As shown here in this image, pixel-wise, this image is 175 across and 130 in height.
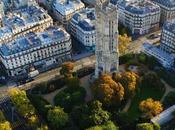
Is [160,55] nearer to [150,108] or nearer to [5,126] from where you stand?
[150,108]

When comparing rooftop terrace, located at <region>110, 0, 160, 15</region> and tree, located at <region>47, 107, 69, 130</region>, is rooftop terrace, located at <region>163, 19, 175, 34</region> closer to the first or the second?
rooftop terrace, located at <region>110, 0, 160, 15</region>

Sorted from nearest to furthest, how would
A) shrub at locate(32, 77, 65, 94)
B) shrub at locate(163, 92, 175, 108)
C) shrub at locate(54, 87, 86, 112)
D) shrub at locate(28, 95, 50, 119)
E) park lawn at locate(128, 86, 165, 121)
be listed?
shrub at locate(28, 95, 50, 119)
shrub at locate(163, 92, 175, 108)
park lawn at locate(128, 86, 165, 121)
shrub at locate(54, 87, 86, 112)
shrub at locate(32, 77, 65, 94)

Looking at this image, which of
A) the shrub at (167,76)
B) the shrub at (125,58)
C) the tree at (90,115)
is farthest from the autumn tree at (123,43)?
the tree at (90,115)

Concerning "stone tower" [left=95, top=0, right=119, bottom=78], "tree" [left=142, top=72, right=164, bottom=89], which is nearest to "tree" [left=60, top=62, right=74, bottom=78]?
"stone tower" [left=95, top=0, right=119, bottom=78]

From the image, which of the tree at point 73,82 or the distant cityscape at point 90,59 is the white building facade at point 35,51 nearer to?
the distant cityscape at point 90,59

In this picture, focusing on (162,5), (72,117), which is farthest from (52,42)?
(162,5)

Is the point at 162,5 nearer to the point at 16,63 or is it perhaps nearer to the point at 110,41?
the point at 110,41

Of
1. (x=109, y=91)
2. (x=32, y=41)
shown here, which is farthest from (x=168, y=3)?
(x=32, y=41)
